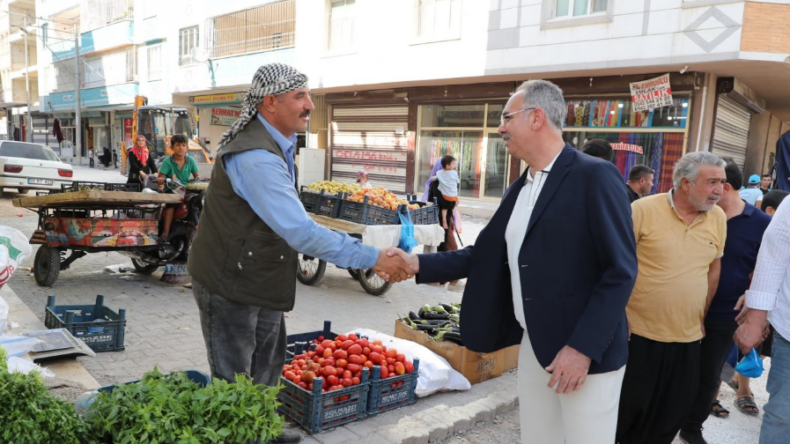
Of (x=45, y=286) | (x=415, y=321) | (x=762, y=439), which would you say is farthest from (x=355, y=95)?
(x=762, y=439)

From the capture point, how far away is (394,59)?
16.9 metres

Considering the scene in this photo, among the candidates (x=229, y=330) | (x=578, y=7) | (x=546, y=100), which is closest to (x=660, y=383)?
(x=546, y=100)

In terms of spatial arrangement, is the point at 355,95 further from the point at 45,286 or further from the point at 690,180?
the point at 690,180

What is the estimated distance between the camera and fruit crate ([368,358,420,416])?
3895 millimetres

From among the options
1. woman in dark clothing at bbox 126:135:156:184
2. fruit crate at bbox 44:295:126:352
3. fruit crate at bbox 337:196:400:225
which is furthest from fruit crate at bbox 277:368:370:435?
woman in dark clothing at bbox 126:135:156:184

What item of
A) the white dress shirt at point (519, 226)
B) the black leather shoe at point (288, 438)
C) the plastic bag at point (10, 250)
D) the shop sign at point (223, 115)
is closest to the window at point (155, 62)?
the shop sign at point (223, 115)

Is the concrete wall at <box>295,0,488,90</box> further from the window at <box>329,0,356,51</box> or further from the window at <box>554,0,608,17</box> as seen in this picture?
the window at <box>554,0,608,17</box>

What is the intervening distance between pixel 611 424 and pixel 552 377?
410mm

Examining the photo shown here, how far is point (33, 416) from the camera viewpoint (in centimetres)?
209

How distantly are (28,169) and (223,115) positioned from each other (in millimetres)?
14822

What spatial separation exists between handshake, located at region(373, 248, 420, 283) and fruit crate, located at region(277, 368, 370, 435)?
1072 mm

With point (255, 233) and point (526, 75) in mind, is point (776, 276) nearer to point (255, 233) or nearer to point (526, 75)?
point (255, 233)

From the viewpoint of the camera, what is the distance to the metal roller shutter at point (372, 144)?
1883 cm

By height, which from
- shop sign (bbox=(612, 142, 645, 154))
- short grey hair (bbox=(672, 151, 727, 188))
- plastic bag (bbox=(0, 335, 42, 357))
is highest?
shop sign (bbox=(612, 142, 645, 154))
